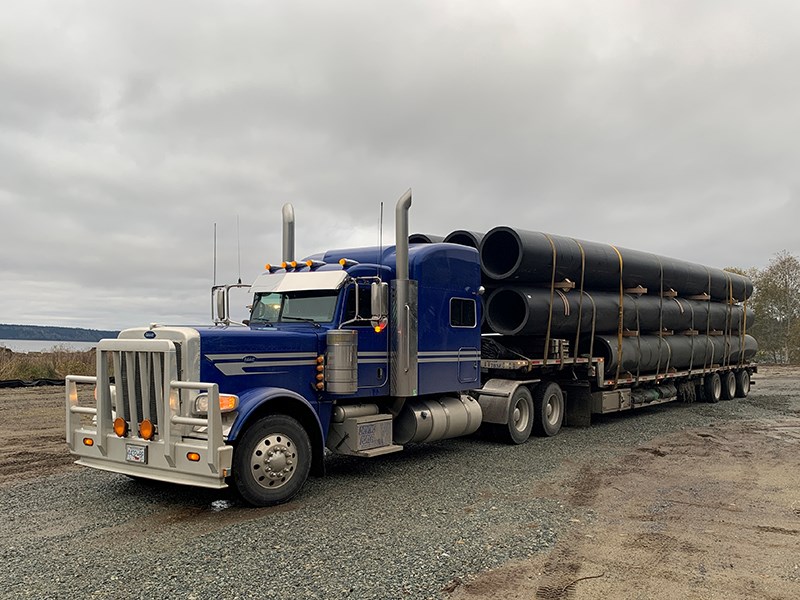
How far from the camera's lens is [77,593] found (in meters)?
4.51

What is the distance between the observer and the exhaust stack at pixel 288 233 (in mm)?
10344

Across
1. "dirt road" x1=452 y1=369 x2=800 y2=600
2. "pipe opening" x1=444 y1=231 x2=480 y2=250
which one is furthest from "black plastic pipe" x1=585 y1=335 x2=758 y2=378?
"pipe opening" x1=444 y1=231 x2=480 y2=250

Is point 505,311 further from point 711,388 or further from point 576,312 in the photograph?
point 711,388

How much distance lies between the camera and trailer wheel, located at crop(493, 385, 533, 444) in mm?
10906

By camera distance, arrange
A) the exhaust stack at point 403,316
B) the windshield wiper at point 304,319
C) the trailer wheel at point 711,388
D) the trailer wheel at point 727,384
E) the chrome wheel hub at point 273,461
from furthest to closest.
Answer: the trailer wheel at point 727,384 < the trailer wheel at point 711,388 < the exhaust stack at point 403,316 < the windshield wiper at point 304,319 < the chrome wheel hub at point 273,461

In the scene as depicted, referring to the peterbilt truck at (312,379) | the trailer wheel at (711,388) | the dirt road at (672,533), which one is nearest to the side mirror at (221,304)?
the peterbilt truck at (312,379)

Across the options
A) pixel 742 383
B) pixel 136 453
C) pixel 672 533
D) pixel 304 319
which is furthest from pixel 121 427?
pixel 742 383

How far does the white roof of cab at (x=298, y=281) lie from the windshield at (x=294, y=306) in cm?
9

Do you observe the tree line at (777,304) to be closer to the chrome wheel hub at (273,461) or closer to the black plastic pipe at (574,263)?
the black plastic pipe at (574,263)

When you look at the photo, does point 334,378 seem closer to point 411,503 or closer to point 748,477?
point 411,503

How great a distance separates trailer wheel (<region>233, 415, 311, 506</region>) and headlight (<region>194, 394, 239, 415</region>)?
1.04ft

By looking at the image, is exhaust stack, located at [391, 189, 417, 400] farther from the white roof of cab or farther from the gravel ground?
the gravel ground

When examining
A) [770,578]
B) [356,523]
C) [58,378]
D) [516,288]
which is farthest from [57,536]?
[58,378]

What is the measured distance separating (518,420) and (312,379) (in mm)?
4804
